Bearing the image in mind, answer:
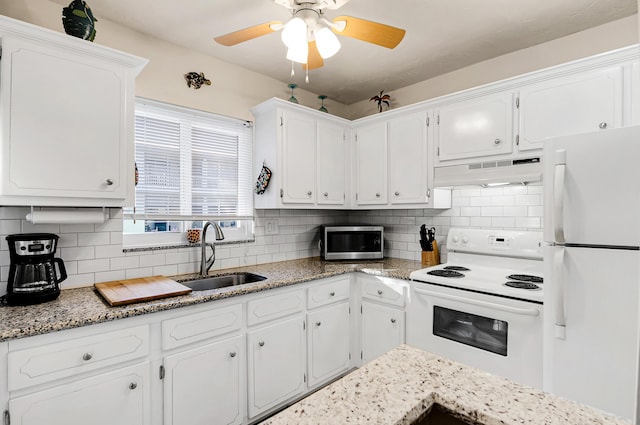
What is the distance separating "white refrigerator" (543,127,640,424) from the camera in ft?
4.57

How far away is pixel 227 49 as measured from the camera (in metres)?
2.41

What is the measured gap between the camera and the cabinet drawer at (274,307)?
78.8 inches

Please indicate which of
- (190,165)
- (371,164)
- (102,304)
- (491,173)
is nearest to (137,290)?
(102,304)

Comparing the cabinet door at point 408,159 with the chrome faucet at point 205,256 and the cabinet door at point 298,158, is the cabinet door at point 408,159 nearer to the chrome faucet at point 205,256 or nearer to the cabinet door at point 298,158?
the cabinet door at point 298,158

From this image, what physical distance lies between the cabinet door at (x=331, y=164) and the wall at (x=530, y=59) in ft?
2.23

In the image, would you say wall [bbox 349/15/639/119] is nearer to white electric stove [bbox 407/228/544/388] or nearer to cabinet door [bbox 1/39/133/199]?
white electric stove [bbox 407/228/544/388]

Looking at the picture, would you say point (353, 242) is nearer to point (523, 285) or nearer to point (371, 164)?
point (371, 164)

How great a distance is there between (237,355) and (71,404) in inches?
30.4

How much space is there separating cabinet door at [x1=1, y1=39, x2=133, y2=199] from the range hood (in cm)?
211

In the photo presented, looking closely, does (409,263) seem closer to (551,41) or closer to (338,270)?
(338,270)

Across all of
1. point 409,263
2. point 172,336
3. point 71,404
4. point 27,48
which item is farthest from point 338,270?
point 27,48

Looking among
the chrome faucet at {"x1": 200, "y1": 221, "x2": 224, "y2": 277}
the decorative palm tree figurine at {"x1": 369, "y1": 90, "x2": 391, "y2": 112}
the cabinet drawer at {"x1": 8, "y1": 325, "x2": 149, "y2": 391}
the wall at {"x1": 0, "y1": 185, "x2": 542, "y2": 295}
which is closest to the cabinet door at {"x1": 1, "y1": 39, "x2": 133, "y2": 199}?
the wall at {"x1": 0, "y1": 185, "x2": 542, "y2": 295}

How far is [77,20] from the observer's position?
5.44 feet

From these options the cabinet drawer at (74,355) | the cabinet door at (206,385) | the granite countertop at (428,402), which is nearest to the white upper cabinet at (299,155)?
the cabinet door at (206,385)
